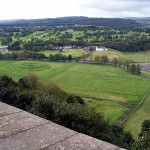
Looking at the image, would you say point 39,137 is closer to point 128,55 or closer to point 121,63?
point 121,63

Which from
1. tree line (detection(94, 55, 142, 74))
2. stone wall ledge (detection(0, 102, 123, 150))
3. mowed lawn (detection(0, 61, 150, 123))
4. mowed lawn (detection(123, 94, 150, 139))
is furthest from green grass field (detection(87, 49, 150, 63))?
stone wall ledge (detection(0, 102, 123, 150))

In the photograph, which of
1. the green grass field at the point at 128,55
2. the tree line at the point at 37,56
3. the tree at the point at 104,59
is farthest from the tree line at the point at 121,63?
Result: the tree line at the point at 37,56

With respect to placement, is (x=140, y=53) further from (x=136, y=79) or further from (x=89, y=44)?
(x=136, y=79)

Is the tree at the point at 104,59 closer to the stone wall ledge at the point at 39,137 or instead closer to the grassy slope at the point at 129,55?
the grassy slope at the point at 129,55

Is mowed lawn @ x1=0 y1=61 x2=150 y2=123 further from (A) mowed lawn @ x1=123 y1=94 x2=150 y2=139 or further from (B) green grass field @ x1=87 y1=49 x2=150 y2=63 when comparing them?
(B) green grass field @ x1=87 y1=49 x2=150 y2=63

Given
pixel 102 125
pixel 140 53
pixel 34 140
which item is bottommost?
pixel 140 53

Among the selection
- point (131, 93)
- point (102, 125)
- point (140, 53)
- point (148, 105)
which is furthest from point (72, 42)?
point (102, 125)
